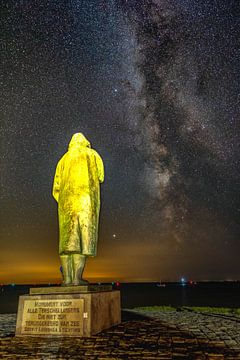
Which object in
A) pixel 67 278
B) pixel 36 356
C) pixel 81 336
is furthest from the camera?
pixel 67 278

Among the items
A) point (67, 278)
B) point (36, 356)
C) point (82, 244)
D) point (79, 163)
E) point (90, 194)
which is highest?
point (79, 163)

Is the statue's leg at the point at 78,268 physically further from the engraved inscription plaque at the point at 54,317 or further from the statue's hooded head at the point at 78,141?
the statue's hooded head at the point at 78,141

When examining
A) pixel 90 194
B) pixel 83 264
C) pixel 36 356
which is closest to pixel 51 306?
pixel 83 264

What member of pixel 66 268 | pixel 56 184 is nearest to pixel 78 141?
pixel 56 184

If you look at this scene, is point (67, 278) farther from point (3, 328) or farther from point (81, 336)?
point (3, 328)

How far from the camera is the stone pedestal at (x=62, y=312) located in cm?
665

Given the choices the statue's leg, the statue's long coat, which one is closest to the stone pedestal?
the statue's leg

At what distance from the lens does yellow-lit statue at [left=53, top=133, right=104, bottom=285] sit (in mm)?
7703

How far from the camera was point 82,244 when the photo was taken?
7715mm

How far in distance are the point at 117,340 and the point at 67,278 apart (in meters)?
2.00

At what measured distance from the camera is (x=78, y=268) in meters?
7.69

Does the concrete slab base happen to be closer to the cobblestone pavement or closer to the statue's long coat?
the cobblestone pavement

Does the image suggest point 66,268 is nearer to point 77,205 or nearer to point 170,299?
point 77,205

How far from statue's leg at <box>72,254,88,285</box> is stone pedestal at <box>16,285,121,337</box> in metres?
0.39
